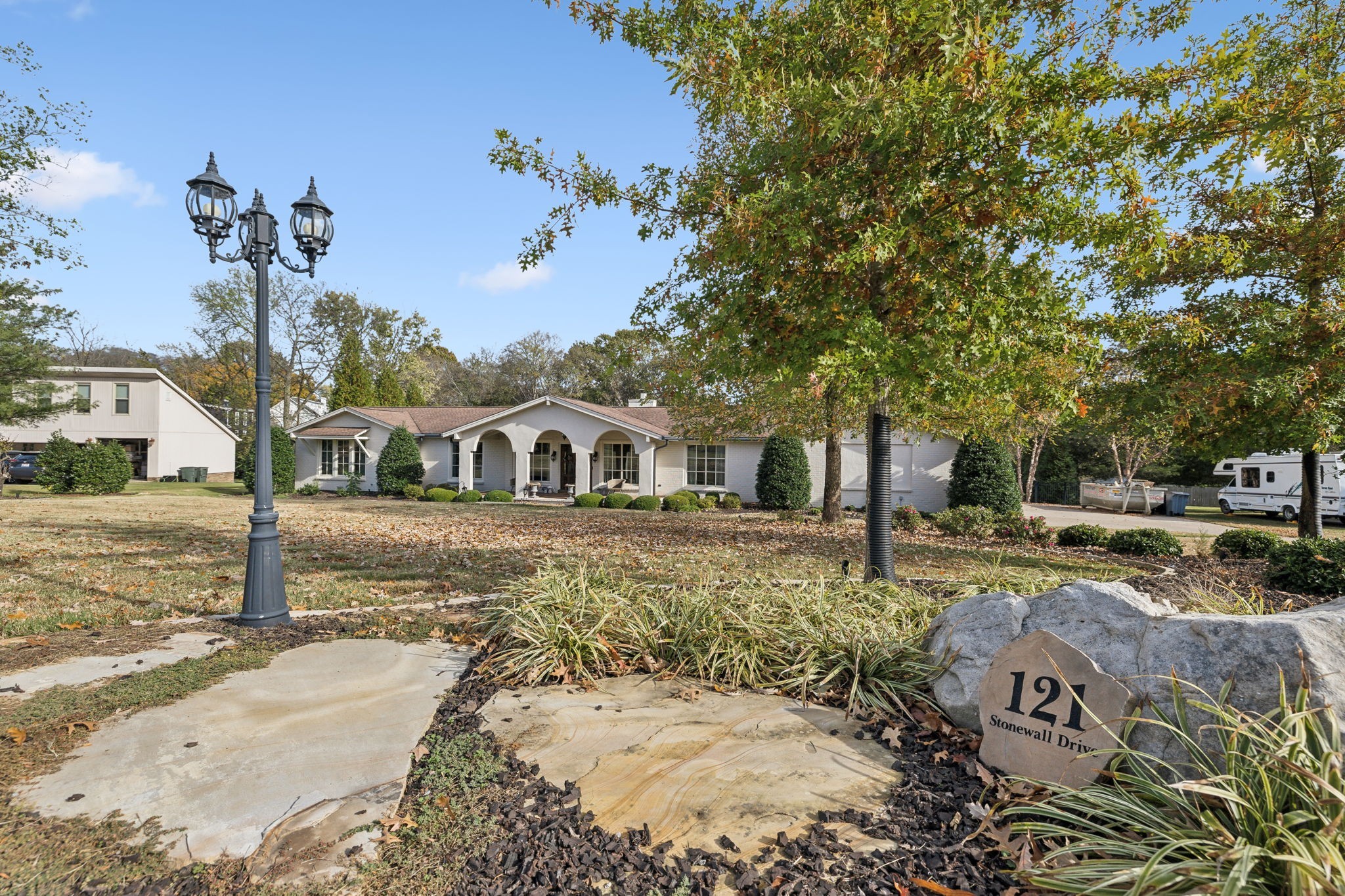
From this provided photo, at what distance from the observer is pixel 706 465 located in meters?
23.3

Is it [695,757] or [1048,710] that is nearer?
[1048,710]

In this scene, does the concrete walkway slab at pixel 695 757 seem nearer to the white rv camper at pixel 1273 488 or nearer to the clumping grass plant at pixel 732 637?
the clumping grass plant at pixel 732 637

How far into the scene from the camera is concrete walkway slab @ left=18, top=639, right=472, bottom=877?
2.54 m

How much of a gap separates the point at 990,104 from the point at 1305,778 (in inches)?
176

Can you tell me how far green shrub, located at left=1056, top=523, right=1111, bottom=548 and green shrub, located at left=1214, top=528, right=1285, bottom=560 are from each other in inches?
67.1

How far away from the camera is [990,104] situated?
187 inches

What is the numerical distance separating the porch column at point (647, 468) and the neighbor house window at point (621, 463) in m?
1.49

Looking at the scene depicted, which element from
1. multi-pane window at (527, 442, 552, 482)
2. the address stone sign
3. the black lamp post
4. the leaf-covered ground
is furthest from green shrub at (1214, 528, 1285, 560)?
multi-pane window at (527, 442, 552, 482)

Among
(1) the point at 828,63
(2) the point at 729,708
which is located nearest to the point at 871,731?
(2) the point at 729,708

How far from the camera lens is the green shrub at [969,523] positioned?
45.5ft

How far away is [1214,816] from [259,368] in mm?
6735

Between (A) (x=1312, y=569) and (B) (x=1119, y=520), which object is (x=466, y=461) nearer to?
(B) (x=1119, y=520)

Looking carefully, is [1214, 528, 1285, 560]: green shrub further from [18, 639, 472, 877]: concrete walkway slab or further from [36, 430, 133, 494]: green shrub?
[36, 430, 133, 494]: green shrub

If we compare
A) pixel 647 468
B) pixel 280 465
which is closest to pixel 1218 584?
pixel 647 468
